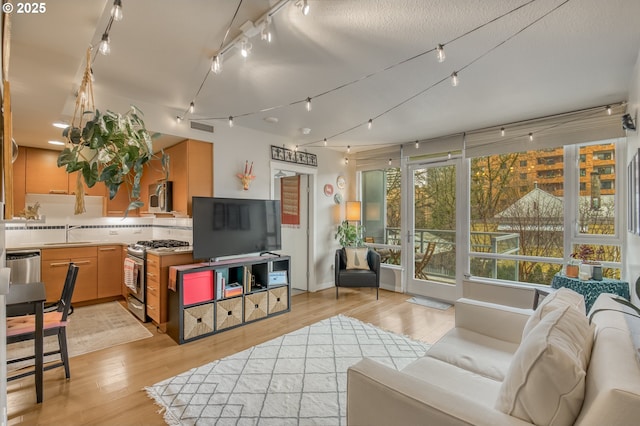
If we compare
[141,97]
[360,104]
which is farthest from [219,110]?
[360,104]

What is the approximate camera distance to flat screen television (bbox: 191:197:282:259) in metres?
3.34

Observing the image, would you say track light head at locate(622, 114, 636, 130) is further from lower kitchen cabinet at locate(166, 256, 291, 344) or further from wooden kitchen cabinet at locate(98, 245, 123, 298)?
wooden kitchen cabinet at locate(98, 245, 123, 298)

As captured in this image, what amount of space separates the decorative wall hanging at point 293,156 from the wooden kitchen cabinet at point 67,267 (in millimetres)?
2944

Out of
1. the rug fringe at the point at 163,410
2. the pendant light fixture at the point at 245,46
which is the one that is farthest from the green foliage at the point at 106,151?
the rug fringe at the point at 163,410

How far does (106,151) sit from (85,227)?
14.9 ft

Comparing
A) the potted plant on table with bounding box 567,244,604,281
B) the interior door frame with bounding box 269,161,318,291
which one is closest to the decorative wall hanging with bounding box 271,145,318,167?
the interior door frame with bounding box 269,161,318,291

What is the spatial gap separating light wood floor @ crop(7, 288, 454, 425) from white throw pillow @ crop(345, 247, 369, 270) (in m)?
0.62

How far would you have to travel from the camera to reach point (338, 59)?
2330 millimetres

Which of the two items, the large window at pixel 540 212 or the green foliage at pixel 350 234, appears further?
the green foliage at pixel 350 234

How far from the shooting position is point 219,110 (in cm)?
349

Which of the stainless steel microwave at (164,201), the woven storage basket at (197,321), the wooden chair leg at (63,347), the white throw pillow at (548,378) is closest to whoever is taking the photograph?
the white throw pillow at (548,378)

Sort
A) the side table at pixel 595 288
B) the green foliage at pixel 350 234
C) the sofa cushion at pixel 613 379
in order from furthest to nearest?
the green foliage at pixel 350 234, the side table at pixel 595 288, the sofa cushion at pixel 613 379

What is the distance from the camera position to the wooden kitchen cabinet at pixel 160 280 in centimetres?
330

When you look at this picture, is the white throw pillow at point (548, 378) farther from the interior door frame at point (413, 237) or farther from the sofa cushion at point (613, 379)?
the interior door frame at point (413, 237)
